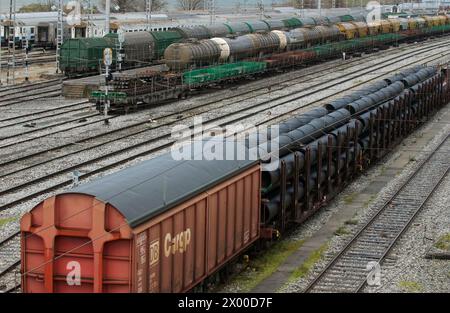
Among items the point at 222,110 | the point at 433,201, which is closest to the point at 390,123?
the point at 433,201

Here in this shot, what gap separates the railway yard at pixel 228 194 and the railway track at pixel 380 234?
0.20 ft

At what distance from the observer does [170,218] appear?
14.6 metres

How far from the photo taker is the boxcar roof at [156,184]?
13.8 m

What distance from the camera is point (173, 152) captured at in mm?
17594

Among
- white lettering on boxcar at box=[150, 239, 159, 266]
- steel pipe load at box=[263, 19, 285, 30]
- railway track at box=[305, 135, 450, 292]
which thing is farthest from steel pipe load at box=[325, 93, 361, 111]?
steel pipe load at box=[263, 19, 285, 30]

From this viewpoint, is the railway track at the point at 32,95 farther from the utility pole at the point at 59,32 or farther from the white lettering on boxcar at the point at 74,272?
the white lettering on boxcar at the point at 74,272

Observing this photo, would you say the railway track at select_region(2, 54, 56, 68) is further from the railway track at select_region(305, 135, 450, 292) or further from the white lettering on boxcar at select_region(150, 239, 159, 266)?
the white lettering on boxcar at select_region(150, 239, 159, 266)

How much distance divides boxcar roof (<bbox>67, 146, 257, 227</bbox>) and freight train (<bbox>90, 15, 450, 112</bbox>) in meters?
25.8

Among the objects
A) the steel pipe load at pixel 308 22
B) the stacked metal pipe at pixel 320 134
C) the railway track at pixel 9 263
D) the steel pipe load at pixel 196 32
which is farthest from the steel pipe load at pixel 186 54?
the steel pipe load at pixel 308 22

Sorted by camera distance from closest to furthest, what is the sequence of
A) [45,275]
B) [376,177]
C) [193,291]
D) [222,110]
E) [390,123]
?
[45,275] → [193,291] → [376,177] → [390,123] → [222,110]

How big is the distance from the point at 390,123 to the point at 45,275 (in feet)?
74.0

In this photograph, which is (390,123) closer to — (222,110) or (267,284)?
(222,110)

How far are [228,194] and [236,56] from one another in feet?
142

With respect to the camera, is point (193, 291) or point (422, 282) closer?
Result: point (193, 291)
